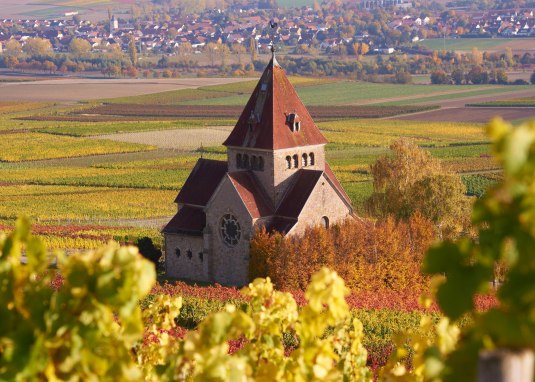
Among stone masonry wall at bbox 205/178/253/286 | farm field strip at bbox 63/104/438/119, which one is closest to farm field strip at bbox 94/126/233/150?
farm field strip at bbox 63/104/438/119

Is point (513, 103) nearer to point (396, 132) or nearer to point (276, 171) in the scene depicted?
point (396, 132)

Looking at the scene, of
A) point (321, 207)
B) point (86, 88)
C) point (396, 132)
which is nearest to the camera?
point (321, 207)

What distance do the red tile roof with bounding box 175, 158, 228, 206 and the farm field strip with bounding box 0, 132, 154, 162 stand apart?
179 ft

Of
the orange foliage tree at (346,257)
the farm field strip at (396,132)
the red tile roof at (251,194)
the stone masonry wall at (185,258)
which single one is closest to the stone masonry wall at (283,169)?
the red tile roof at (251,194)

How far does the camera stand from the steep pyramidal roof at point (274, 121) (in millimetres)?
48219

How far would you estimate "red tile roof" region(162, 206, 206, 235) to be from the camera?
50.2 meters

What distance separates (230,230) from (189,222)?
117 inches

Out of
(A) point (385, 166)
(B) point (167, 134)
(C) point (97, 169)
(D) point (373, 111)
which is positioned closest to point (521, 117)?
(D) point (373, 111)

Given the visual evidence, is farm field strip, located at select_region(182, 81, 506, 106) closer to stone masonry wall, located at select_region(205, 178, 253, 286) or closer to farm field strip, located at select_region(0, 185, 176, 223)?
farm field strip, located at select_region(0, 185, 176, 223)

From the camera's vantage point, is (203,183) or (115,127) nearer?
(203,183)

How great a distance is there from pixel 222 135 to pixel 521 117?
30453mm

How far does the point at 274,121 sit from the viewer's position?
158 ft

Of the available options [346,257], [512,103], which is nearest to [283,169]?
[346,257]

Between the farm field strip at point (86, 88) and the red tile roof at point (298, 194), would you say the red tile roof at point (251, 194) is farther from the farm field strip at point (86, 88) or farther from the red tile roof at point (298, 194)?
the farm field strip at point (86, 88)
